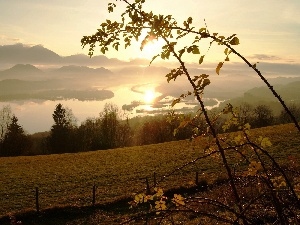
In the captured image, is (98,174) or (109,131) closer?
(98,174)

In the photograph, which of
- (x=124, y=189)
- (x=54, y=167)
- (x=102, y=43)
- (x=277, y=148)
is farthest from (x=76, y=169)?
(x=102, y=43)

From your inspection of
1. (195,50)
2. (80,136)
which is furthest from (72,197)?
(80,136)

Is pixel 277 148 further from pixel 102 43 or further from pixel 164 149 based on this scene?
pixel 102 43

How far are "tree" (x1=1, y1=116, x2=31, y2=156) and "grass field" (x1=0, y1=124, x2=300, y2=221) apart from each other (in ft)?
72.5

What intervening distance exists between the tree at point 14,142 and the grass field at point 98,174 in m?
22.1

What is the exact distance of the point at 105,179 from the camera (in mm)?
34500

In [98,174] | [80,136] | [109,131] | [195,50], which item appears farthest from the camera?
[109,131]

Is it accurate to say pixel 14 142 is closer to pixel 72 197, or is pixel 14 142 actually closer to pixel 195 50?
pixel 72 197

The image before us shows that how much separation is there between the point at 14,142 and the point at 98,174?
147 feet

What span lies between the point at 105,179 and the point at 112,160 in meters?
13.1

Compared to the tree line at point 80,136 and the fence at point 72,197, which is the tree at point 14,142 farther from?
the fence at point 72,197

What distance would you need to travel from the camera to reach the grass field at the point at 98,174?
26.8 m

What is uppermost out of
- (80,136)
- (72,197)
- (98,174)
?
(80,136)

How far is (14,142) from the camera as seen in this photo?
245 feet
